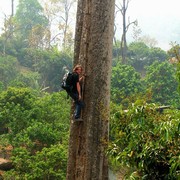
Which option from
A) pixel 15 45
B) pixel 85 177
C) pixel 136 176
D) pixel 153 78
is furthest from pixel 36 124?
pixel 15 45

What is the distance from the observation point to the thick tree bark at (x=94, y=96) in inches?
189

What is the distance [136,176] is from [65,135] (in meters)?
5.63

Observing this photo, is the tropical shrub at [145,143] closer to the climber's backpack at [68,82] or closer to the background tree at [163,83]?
the climber's backpack at [68,82]

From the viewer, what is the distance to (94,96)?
15.9ft

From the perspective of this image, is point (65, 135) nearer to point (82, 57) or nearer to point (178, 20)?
point (82, 57)

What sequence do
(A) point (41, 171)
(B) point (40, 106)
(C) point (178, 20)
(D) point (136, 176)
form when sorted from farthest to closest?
(C) point (178, 20) → (B) point (40, 106) → (A) point (41, 171) → (D) point (136, 176)

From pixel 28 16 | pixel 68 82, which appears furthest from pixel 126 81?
pixel 28 16

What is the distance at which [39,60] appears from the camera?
28312 millimetres

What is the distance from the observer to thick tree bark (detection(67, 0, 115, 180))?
4.80 meters

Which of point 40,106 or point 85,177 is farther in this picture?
point 40,106

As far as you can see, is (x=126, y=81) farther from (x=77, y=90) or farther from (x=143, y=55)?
(x=143, y=55)

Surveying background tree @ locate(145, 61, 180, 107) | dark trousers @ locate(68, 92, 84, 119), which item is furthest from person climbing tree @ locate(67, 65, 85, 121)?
background tree @ locate(145, 61, 180, 107)

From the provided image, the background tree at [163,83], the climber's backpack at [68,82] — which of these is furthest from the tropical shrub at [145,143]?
the background tree at [163,83]

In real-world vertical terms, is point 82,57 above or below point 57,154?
above
